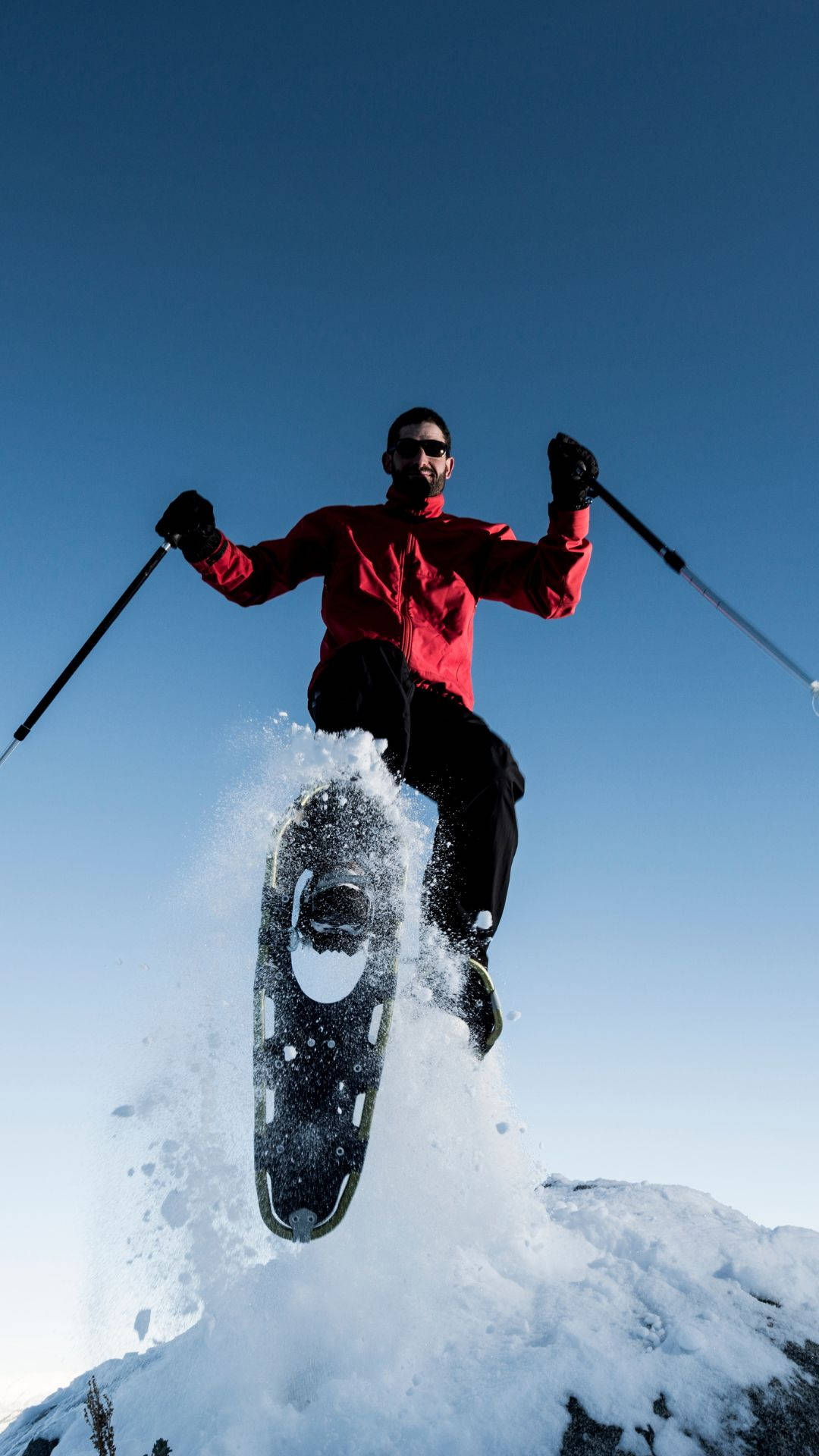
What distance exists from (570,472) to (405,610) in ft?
4.32

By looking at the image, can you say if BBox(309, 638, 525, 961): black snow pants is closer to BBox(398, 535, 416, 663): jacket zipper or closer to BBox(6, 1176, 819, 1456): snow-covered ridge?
BBox(398, 535, 416, 663): jacket zipper

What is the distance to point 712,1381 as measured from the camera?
11.7ft

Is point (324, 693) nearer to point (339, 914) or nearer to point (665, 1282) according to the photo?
point (339, 914)

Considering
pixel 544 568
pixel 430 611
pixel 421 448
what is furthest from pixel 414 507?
pixel 544 568

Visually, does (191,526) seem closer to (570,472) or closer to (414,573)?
(414,573)

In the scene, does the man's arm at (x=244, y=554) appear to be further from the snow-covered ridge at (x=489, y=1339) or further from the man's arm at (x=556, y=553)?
the snow-covered ridge at (x=489, y=1339)

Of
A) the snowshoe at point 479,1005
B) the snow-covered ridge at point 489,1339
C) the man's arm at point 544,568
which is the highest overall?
the man's arm at point 544,568

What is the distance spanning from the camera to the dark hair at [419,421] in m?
5.44

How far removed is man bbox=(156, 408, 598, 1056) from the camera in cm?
431

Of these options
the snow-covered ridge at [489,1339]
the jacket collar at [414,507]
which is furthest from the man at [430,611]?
the snow-covered ridge at [489,1339]

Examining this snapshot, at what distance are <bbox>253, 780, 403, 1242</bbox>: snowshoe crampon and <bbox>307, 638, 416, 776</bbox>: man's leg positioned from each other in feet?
1.08

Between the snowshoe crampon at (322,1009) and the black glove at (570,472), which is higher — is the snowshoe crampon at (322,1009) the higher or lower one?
the lower one

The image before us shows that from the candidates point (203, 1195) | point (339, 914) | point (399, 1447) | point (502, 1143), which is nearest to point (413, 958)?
point (339, 914)

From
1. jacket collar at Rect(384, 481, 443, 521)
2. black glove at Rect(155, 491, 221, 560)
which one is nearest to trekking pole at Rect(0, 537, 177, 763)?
black glove at Rect(155, 491, 221, 560)
